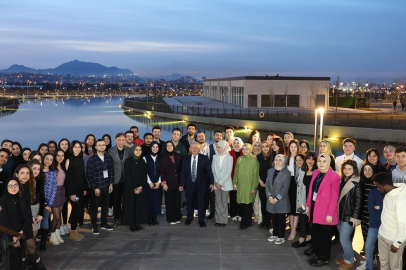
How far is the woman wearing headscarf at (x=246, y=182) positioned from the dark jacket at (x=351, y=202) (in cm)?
211

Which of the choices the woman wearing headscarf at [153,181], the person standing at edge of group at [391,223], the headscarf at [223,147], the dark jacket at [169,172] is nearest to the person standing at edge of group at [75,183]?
the woman wearing headscarf at [153,181]

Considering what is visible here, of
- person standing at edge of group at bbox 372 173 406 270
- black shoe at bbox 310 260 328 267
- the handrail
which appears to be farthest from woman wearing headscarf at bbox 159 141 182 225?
person standing at edge of group at bbox 372 173 406 270

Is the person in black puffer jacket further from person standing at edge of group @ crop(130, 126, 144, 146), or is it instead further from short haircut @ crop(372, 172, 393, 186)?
person standing at edge of group @ crop(130, 126, 144, 146)

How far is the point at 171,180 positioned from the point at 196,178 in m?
0.52

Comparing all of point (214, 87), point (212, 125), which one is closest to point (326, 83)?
point (212, 125)

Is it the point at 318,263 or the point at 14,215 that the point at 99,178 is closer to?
the point at 14,215

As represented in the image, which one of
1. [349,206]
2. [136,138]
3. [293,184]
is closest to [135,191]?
[136,138]

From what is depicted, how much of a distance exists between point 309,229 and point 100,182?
12.8 ft

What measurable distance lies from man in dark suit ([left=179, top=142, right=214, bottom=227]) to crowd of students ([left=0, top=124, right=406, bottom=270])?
0.8 inches

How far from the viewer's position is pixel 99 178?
25.6 feet

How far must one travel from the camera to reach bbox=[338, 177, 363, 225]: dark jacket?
6.16 m

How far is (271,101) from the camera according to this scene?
190 feet

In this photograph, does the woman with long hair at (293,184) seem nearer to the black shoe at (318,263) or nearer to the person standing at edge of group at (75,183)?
the black shoe at (318,263)

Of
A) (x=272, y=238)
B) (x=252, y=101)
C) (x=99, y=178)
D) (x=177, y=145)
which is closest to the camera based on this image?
(x=272, y=238)
